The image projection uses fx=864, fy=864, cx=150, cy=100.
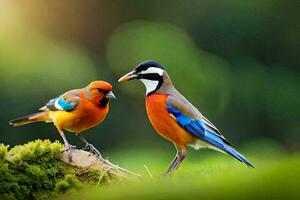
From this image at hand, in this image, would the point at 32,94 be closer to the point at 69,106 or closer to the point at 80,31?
the point at 80,31

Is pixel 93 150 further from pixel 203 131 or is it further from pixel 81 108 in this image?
pixel 81 108

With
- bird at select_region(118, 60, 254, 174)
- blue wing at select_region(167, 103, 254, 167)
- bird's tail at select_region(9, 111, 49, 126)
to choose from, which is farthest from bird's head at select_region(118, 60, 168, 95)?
bird's tail at select_region(9, 111, 49, 126)

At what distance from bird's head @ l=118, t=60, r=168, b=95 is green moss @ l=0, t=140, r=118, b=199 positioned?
38 centimetres

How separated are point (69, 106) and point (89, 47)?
7.24m

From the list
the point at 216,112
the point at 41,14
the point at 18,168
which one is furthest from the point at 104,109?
the point at 41,14

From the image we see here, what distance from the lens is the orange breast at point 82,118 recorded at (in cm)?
321

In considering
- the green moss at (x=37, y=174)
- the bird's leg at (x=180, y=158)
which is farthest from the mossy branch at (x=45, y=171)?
the bird's leg at (x=180, y=158)

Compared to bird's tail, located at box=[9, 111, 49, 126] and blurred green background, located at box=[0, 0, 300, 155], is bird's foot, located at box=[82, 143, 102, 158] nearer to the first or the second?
bird's tail, located at box=[9, 111, 49, 126]

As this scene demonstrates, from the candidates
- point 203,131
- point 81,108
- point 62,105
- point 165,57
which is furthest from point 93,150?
point 165,57

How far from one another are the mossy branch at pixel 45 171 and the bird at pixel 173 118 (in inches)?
11.8

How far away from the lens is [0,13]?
10.5 m

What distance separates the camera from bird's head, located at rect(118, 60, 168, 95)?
9.40 feet

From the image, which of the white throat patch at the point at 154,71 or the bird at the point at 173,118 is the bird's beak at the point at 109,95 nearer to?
the bird at the point at 173,118

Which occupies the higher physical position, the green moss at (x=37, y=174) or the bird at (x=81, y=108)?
the bird at (x=81, y=108)
